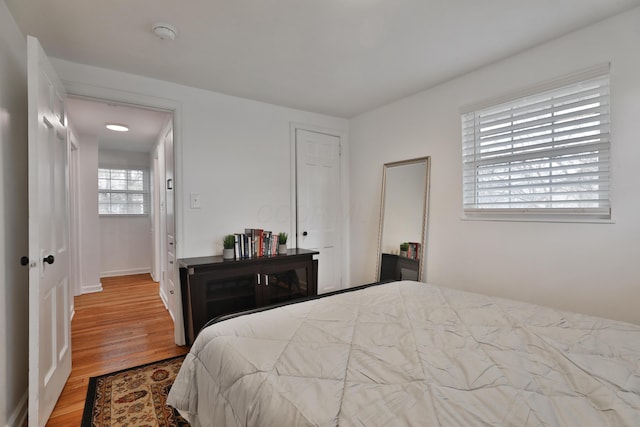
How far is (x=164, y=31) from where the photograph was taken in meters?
1.93

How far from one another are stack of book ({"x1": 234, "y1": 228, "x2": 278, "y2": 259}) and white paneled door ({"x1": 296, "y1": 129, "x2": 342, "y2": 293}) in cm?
58

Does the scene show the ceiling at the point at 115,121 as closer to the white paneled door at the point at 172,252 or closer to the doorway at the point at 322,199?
the white paneled door at the point at 172,252

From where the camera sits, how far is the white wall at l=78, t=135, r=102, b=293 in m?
4.54

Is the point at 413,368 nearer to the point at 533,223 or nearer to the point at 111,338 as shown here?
the point at 533,223

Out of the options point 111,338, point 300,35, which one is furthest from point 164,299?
point 300,35

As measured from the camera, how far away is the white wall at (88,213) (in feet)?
14.9

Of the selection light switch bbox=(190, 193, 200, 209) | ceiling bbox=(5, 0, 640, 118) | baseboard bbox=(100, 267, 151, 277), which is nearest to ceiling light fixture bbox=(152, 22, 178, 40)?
ceiling bbox=(5, 0, 640, 118)

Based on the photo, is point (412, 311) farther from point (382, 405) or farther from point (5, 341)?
point (5, 341)

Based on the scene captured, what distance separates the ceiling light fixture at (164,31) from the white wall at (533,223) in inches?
86.1

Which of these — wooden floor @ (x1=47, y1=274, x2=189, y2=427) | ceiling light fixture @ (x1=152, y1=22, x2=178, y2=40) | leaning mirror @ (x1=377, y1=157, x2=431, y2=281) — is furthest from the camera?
leaning mirror @ (x1=377, y1=157, x2=431, y2=281)

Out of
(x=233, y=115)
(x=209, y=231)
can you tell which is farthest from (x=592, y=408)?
(x=233, y=115)

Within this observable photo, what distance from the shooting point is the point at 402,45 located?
85.3 inches

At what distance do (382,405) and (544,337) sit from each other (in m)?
0.86

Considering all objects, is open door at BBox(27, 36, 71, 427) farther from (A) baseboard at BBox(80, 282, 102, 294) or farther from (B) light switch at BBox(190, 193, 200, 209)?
(A) baseboard at BBox(80, 282, 102, 294)
